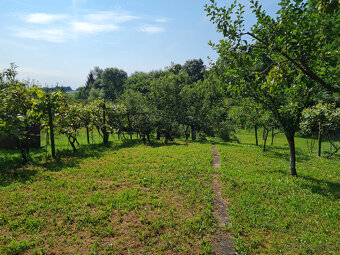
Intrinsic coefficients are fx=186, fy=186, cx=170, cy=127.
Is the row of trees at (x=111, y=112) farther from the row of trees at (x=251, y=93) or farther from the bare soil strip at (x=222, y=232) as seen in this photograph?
the bare soil strip at (x=222, y=232)

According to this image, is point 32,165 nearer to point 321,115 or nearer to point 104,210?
point 104,210

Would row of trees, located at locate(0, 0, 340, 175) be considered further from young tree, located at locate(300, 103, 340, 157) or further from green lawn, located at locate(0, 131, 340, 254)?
green lawn, located at locate(0, 131, 340, 254)

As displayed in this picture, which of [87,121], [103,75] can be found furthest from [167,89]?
[103,75]

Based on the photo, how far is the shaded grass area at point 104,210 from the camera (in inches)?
190

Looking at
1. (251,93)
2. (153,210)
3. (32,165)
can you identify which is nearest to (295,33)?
(251,93)

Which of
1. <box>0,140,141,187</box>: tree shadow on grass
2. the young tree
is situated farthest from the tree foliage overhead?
<box>0,140,141,187</box>: tree shadow on grass

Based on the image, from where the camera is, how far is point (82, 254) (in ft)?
14.6

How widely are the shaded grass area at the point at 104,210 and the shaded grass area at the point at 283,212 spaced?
1.07 metres

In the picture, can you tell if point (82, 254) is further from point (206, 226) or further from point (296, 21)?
point (296, 21)

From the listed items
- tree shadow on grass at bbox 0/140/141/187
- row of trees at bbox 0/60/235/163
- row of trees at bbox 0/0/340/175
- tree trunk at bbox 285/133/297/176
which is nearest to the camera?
row of trees at bbox 0/0/340/175

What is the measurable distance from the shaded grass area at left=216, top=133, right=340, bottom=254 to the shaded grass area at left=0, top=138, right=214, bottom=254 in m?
1.07

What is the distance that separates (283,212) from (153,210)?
459 centimetres

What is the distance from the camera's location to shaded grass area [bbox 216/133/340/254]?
16.5ft

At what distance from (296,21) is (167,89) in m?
22.0
